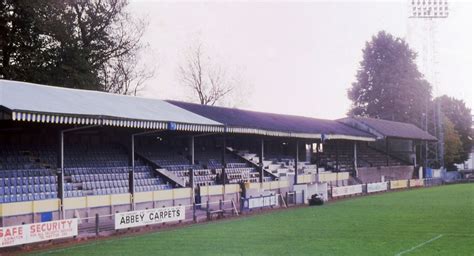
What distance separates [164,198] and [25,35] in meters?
18.8

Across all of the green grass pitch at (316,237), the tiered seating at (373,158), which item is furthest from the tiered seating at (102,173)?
the tiered seating at (373,158)

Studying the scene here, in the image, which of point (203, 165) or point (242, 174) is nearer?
point (203, 165)

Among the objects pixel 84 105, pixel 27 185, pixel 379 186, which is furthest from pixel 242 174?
pixel 27 185

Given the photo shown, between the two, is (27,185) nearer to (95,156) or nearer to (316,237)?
(95,156)

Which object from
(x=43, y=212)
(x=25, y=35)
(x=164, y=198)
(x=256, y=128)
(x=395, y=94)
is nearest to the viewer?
(x=43, y=212)

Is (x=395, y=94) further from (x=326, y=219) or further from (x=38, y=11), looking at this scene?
(x=326, y=219)

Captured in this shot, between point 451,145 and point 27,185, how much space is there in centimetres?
6670

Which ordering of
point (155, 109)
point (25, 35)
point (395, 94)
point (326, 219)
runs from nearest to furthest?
point (326, 219)
point (155, 109)
point (25, 35)
point (395, 94)

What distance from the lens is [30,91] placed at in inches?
895

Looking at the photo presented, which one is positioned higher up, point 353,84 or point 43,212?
point 353,84

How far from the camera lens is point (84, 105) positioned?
23.5 m

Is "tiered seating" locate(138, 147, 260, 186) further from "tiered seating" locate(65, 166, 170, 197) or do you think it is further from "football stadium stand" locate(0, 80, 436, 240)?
"tiered seating" locate(65, 166, 170, 197)

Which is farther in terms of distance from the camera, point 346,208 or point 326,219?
point 346,208

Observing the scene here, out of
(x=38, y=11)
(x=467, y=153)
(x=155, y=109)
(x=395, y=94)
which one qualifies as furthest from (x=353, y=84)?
(x=155, y=109)
